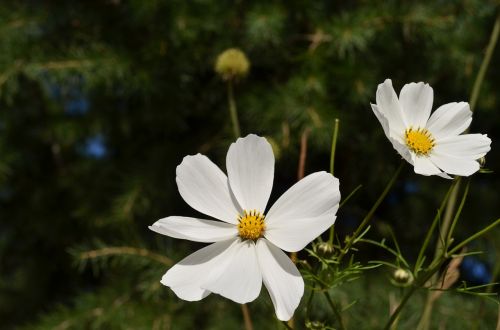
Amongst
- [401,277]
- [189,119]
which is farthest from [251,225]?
[189,119]

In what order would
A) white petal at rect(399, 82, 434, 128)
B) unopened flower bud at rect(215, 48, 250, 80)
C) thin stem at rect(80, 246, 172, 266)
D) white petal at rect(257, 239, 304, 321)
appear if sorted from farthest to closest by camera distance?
thin stem at rect(80, 246, 172, 266), unopened flower bud at rect(215, 48, 250, 80), white petal at rect(399, 82, 434, 128), white petal at rect(257, 239, 304, 321)

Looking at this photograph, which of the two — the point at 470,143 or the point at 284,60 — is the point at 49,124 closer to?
the point at 284,60

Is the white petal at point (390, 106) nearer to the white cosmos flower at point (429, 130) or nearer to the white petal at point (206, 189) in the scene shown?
the white cosmos flower at point (429, 130)

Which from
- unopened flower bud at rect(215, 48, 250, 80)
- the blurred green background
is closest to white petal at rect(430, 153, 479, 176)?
unopened flower bud at rect(215, 48, 250, 80)

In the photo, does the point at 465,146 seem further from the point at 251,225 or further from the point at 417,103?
the point at 251,225

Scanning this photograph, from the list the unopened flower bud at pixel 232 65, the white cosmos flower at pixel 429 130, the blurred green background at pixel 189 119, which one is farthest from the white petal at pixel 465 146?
the blurred green background at pixel 189 119

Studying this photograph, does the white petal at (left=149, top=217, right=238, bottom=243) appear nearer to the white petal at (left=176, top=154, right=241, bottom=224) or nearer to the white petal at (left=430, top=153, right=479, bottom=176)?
the white petal at (left=176, top=154, right=241, bottom=224)
